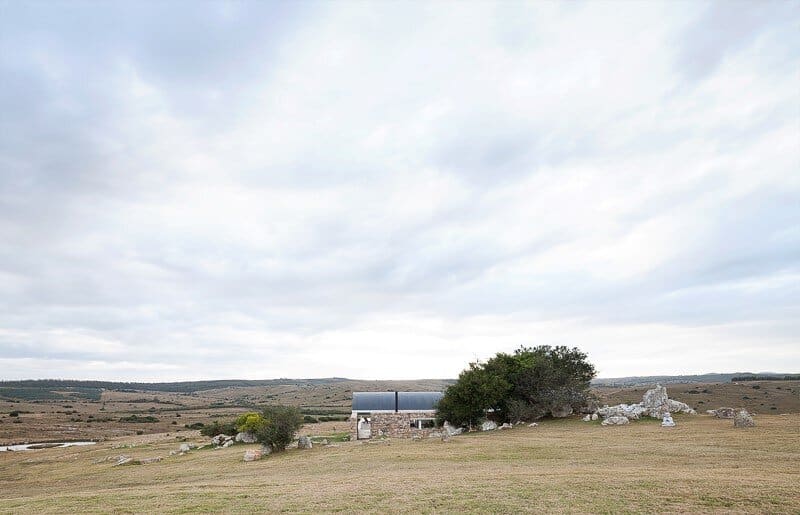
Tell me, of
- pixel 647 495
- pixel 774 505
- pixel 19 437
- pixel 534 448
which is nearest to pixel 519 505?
pixel 647 495

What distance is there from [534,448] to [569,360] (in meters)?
26.3

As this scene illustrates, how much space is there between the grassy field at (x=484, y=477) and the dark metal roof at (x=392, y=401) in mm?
14016

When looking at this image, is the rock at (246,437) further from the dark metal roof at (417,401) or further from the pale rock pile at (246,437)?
the dark metal roof at (417,401)

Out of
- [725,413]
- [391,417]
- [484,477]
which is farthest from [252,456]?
[725,413]

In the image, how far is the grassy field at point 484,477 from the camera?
53.8 feet

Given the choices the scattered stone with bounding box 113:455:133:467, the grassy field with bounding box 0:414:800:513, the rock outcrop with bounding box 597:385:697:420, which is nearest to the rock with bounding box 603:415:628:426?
the grassy field with bounding box 0:414:800:513

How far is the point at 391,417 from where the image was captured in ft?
174

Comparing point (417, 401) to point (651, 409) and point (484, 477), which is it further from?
point (484, 477)

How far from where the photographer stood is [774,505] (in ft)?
48.4

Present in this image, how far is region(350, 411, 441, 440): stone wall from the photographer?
52062 millimetres

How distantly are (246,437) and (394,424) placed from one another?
47.8ft

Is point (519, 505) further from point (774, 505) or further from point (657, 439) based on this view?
point (657, 439)

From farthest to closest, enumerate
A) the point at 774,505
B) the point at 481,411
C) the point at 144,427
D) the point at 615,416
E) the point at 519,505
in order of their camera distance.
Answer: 1. the point at 144,427
2. the point at 481,411
3. the point at 615,416
4. the point at 519,505
5. the point at 774,505

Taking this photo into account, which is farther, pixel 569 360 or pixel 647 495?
pixel 569 360
